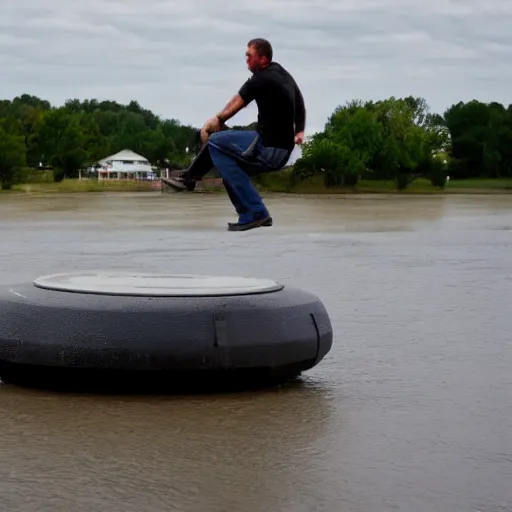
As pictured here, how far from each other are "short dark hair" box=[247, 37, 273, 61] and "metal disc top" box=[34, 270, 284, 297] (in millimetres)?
2855

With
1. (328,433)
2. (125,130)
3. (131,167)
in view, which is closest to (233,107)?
(328,433)

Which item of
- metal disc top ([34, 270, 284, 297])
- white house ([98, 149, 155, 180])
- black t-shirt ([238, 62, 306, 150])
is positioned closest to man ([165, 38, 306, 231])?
black t-shirt ([238, 62, 306, 150])

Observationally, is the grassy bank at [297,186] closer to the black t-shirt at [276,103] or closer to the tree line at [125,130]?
the tree line at [125,130]

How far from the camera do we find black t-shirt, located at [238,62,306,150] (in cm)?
499

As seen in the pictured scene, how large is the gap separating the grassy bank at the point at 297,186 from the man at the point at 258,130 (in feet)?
1.08

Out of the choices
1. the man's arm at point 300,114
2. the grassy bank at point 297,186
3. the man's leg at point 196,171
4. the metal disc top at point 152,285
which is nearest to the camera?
the man's arm at point 300,114

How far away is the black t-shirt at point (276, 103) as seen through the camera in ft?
16.4

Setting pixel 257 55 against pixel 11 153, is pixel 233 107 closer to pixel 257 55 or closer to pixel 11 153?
pixel 257 55

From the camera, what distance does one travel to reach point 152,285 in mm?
8234

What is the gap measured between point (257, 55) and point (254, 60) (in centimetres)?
2

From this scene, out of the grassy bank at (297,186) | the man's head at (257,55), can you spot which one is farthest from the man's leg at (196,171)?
the man's head at (257,55)

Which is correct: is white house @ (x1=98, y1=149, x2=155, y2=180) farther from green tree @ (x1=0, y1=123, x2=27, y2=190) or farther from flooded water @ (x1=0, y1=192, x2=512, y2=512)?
green tree @ (x1=0, y1=123, x2=27, y2=190)

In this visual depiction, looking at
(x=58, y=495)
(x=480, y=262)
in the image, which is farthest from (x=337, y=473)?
(x=480, y=262)

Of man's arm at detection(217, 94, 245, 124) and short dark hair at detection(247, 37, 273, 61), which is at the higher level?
short dark hair at detection(247, 37, 273, 61)
